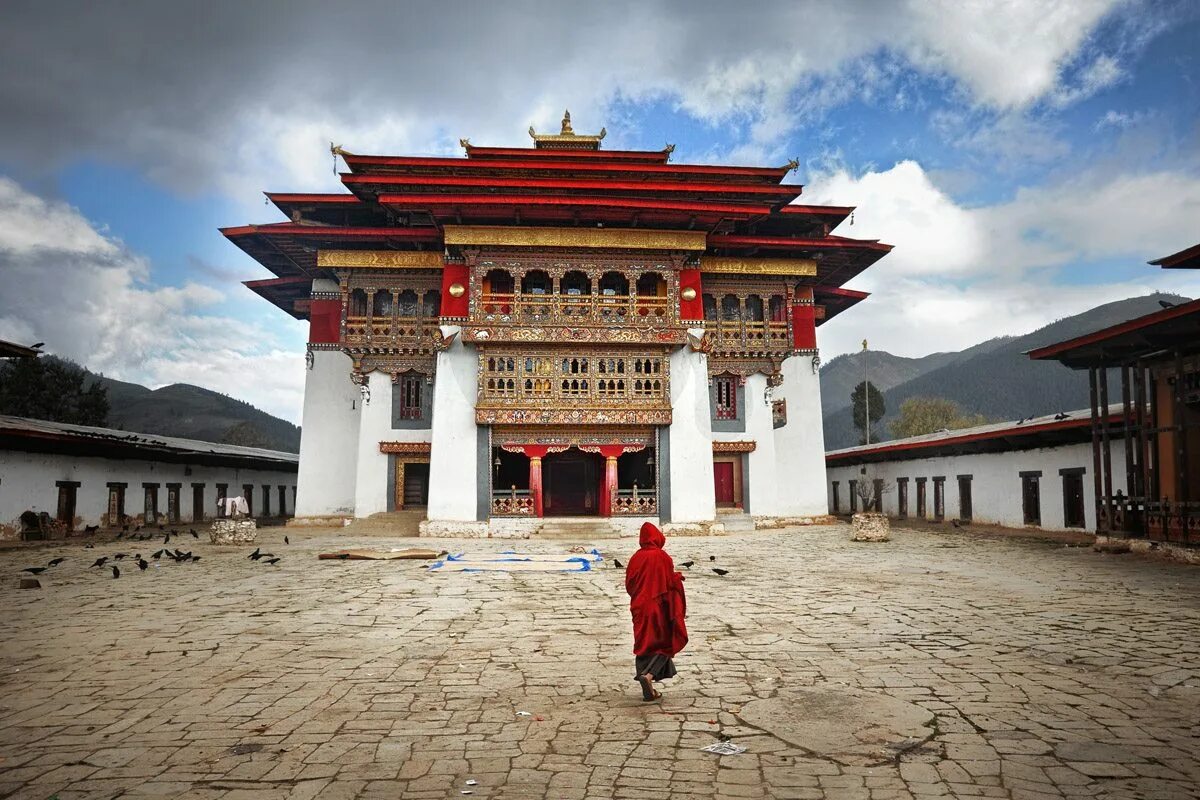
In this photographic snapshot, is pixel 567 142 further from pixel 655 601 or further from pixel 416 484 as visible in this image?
pixel 655 601

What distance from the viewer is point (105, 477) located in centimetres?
2433

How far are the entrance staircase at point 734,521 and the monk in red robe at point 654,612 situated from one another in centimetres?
1838

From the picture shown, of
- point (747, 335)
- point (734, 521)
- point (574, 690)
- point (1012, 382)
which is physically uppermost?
point (1012, 382)

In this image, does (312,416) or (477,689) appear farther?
(312,416)

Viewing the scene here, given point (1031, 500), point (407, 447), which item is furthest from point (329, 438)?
point (1031, 500)

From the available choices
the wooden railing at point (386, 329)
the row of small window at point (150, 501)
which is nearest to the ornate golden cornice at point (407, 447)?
the wooden railing at point (386, 329)

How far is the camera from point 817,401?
2766 centimetres

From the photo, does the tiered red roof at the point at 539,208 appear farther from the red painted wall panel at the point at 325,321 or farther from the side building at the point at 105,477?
the side building at the point at 105,477

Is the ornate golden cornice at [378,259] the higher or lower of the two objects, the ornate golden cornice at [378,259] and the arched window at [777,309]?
the higher

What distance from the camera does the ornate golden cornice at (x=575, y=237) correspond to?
23.3 meters

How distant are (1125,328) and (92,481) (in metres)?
27.6

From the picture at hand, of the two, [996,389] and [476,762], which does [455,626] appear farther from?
[996,389]

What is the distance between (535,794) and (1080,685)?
457cm

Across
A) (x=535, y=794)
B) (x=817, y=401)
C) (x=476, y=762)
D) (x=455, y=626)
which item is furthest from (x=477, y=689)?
(x=817, y=401)
